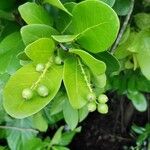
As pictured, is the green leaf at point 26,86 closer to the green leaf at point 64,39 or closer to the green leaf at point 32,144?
the green leaf at point 64,39

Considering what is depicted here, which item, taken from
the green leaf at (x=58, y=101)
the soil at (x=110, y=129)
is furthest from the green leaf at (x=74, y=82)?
the soil at (x=110, y=129)

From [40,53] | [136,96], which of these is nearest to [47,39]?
[40,53]

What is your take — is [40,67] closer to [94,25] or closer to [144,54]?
[94,25]

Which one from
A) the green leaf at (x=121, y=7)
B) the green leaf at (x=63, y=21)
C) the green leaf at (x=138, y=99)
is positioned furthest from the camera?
the green leaf at (x=138, y=99)

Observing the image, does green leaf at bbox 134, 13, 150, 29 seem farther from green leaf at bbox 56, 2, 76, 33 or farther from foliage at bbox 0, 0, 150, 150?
green leaf at bbox 56, 2, 76, 33

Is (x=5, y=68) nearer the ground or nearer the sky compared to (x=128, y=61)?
nearer the sky

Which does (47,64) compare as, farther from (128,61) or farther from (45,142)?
(45,142)
